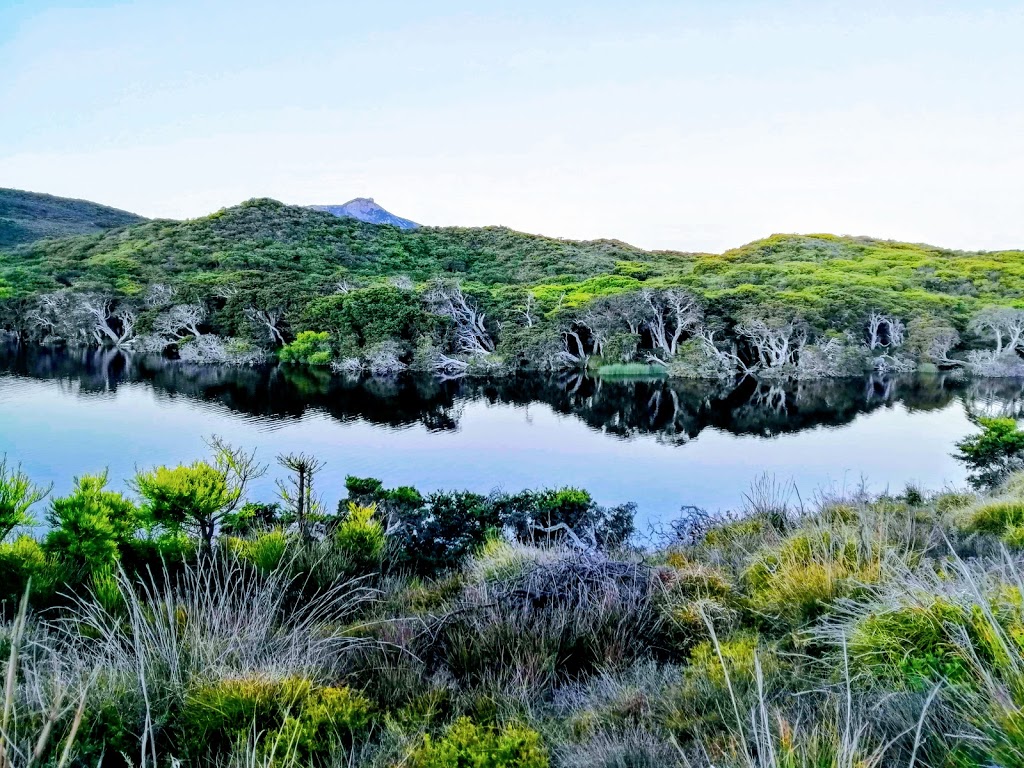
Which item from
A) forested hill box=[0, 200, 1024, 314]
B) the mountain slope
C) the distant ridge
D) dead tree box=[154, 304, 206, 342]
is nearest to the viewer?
the mountain slope

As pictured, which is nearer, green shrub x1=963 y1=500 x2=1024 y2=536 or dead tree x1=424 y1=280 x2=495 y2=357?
green shrub x1=963 y1=500 x2=1024 y2=536

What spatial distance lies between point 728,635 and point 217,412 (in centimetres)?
2310

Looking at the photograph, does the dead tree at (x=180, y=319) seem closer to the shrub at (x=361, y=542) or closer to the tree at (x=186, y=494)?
the tree at (x=186, y=494)

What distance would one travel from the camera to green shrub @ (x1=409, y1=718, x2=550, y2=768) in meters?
2.03

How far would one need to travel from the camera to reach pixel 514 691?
271cm

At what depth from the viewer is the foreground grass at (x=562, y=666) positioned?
1965 mm

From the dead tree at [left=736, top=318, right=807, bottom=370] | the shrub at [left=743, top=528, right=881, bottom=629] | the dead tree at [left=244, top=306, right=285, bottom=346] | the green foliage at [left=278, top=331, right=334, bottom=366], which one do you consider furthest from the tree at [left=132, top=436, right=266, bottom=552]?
the dead tree at [left=244, top=306, right=285, bottom=346]

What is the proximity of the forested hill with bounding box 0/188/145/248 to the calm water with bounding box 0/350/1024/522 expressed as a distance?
178 ft

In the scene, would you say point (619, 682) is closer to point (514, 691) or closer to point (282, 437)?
point (514, 691)

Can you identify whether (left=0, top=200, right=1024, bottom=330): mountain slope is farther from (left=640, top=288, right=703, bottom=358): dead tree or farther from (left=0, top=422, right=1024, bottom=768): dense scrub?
(left=0, top=422, right=1024, bottom=768): dense scrub

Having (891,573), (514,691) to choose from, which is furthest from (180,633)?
(891,573)

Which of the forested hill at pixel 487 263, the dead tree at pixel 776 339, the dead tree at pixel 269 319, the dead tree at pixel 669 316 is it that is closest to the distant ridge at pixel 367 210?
the forested hill at pixel 487 263

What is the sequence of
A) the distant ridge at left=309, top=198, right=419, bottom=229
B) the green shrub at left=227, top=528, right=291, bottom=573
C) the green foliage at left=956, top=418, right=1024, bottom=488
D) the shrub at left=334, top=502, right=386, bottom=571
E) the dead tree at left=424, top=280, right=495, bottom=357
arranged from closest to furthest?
the green shrub at left=227, top=528, right=291, bottom=573 < the shrub at left=334, top=502, right=386, bottom=571 < the green foliage at left=956, top=418, right=1024, bottom=488 < the dead tree at left=424, top=280, right=495, bottom=357 < the distant ridge at left=309, top=198, right=419, bottom=229

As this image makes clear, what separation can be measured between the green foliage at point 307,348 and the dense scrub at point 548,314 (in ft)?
0.38
